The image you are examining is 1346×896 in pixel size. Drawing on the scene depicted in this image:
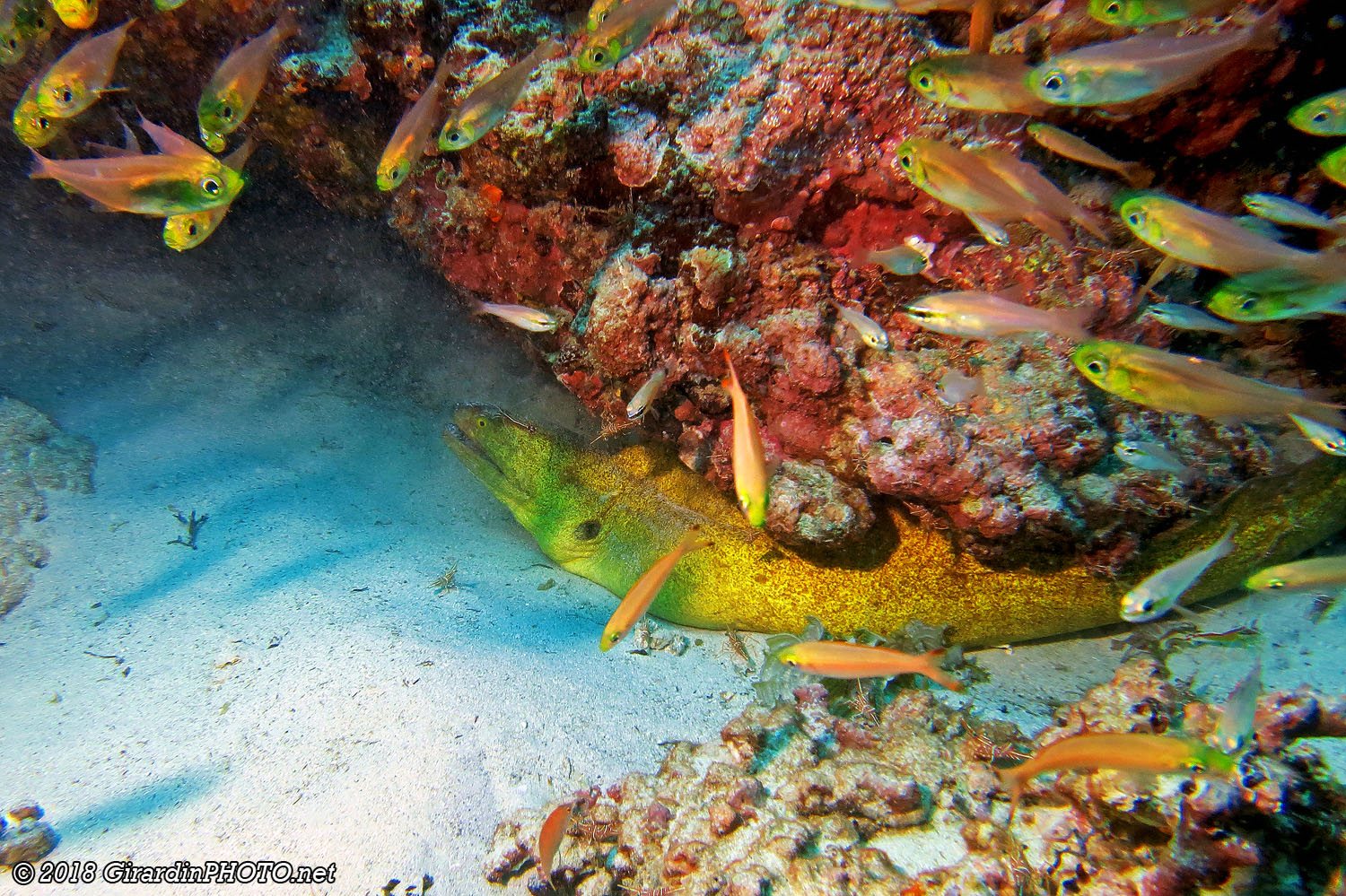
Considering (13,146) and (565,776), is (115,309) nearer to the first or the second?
(13,146)

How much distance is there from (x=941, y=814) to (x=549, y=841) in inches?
63.9

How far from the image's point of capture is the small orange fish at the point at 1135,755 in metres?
1.61

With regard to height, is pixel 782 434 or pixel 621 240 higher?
pixel 621 240

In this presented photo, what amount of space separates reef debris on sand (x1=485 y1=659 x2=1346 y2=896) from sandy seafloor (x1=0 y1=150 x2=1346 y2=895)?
161 mm

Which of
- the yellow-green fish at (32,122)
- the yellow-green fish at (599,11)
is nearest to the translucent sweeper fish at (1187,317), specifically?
the yellow-green fish at (599,11)

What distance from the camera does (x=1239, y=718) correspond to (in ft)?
6.11

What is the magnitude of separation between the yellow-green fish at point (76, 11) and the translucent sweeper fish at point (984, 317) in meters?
4.40

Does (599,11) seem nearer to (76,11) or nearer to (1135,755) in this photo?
(76,11)

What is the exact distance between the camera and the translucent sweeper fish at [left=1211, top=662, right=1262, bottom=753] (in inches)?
71.7

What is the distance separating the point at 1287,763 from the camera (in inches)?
67.9

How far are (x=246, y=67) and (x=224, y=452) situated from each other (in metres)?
3.55

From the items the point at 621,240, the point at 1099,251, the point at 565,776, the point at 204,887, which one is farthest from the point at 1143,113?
the point at 204,887

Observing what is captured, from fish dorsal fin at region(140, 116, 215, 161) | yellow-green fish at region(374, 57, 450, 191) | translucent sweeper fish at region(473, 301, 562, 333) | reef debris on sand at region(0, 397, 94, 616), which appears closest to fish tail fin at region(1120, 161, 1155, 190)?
translucent sweeper fish at region(473, 301, 562, 333)

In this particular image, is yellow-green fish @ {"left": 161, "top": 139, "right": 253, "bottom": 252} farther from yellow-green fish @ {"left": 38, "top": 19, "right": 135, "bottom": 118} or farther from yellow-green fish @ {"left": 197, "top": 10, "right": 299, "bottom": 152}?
yellow-green fish @ {"left": 38, "top": 19, "right": 135, "bottom": 118}
